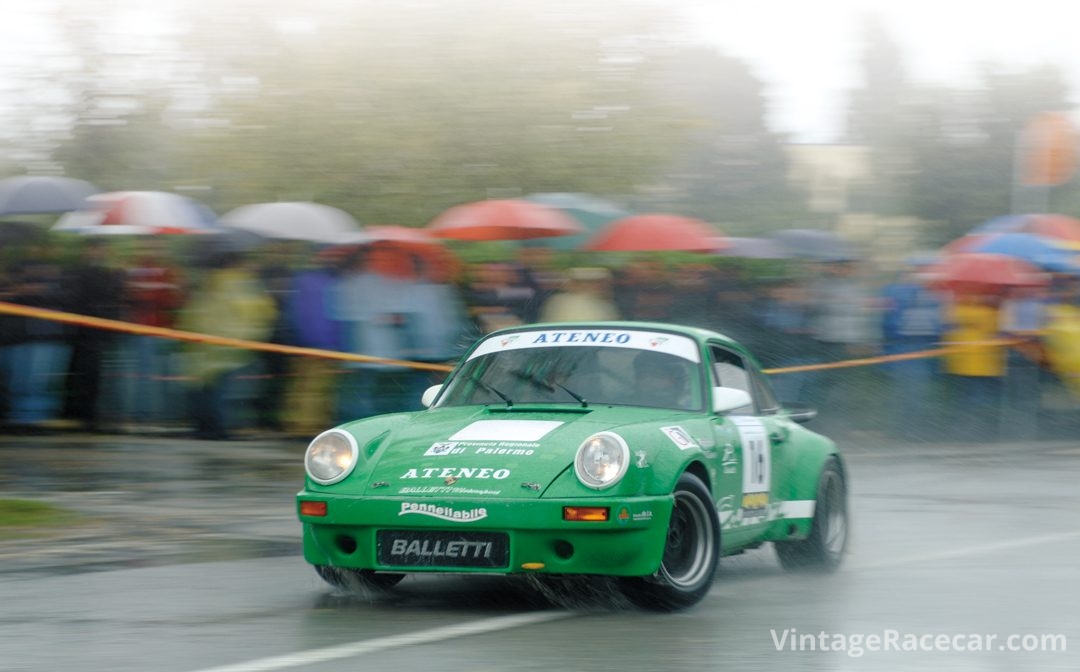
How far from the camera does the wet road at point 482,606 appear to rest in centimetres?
603

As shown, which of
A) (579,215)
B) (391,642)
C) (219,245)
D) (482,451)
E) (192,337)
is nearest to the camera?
(391,642)

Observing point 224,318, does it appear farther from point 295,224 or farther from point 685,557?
point 685,557

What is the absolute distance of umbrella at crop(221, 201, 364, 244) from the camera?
1521 centimetres

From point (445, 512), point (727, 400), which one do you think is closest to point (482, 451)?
point (445, 512)

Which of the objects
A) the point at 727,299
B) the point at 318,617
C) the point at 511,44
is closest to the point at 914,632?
the point at 318,617

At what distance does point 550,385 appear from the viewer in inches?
319

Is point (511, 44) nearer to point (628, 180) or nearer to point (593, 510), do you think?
point (628, 180)

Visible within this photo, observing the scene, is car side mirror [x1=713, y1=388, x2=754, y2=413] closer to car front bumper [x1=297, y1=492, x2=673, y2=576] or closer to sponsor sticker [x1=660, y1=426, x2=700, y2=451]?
sponsor sticker [x1=660, y1=426, x2=700, y2=451]

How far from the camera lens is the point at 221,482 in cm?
1312

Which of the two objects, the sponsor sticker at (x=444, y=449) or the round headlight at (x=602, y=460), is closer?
the round headlight at (x=602, y=460)

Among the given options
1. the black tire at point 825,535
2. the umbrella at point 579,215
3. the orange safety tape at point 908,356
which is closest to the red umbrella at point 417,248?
the umbrella at point 579,215

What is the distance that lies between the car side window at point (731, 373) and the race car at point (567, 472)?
0.05 feet

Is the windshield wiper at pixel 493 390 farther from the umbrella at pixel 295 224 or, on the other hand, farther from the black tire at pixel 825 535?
the umbrella at pixel 295 224

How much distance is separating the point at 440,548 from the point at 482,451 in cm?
49
